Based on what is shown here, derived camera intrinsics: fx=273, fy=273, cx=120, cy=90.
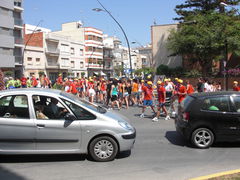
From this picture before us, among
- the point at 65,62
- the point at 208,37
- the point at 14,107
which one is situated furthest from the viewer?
the point at 65,62

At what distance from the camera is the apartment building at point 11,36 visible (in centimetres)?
4088

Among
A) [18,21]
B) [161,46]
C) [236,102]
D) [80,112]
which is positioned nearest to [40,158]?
[80,112]

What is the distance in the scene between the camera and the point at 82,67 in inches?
2633

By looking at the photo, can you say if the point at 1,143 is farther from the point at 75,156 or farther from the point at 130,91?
the point at 130,91

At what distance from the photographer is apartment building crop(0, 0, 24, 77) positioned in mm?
40875

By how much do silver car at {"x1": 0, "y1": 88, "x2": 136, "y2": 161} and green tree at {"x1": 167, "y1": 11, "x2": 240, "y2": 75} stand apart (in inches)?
964

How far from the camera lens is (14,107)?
5.61 meters

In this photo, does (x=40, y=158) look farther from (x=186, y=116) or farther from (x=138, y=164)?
(x=186, y=116)

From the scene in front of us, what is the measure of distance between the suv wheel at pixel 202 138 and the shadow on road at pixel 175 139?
1.27 ft

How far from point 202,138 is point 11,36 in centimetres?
4169

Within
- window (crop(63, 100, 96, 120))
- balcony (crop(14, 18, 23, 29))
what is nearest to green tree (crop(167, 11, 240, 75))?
window (crop(63, 100, 96, 120))

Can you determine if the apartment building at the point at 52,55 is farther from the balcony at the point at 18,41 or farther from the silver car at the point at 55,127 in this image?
the silver car at the point at 55,127

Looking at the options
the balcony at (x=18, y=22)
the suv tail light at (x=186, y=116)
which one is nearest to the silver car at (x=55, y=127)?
the suv tail light at (x=186, y=116)

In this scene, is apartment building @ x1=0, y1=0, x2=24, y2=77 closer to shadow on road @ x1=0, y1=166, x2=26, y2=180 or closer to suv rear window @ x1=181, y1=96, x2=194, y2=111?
suv rear window @ x1=181, y1=96, x2=194, y2=111
